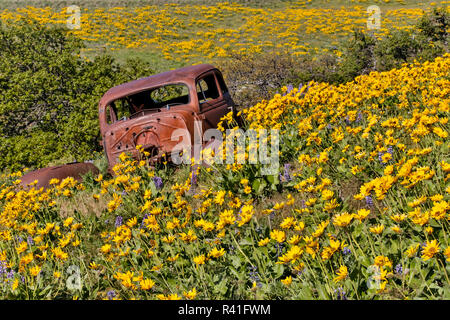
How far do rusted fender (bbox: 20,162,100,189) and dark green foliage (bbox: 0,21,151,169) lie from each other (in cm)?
306

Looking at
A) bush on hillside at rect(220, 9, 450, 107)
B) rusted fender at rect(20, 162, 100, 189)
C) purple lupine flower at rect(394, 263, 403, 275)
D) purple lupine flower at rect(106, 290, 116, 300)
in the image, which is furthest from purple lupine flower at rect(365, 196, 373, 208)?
bush on hillside at rect(220, 9, 450, 107)

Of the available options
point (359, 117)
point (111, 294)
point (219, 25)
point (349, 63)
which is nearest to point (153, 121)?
point (359, 117)

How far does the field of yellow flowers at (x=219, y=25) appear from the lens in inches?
1217

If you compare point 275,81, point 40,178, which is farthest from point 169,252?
point 275,81

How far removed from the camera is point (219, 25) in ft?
134

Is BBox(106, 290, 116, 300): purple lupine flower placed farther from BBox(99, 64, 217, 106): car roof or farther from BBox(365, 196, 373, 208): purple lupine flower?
BBox(99, 64, 217, 106): car roof

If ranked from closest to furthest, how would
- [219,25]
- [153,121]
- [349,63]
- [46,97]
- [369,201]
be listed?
[369,201], [153,121], [46,97], [349,63], [219,25]

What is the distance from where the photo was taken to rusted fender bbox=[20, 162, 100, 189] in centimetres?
709

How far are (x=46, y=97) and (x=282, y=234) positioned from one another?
12.9m

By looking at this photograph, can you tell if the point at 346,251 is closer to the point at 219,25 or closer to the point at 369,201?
the point at 369,201

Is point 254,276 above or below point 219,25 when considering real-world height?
below

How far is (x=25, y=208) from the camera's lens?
14.6 ft

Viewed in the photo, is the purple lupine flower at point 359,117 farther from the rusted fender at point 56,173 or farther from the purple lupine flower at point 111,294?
the rusted fender at point 56,173
